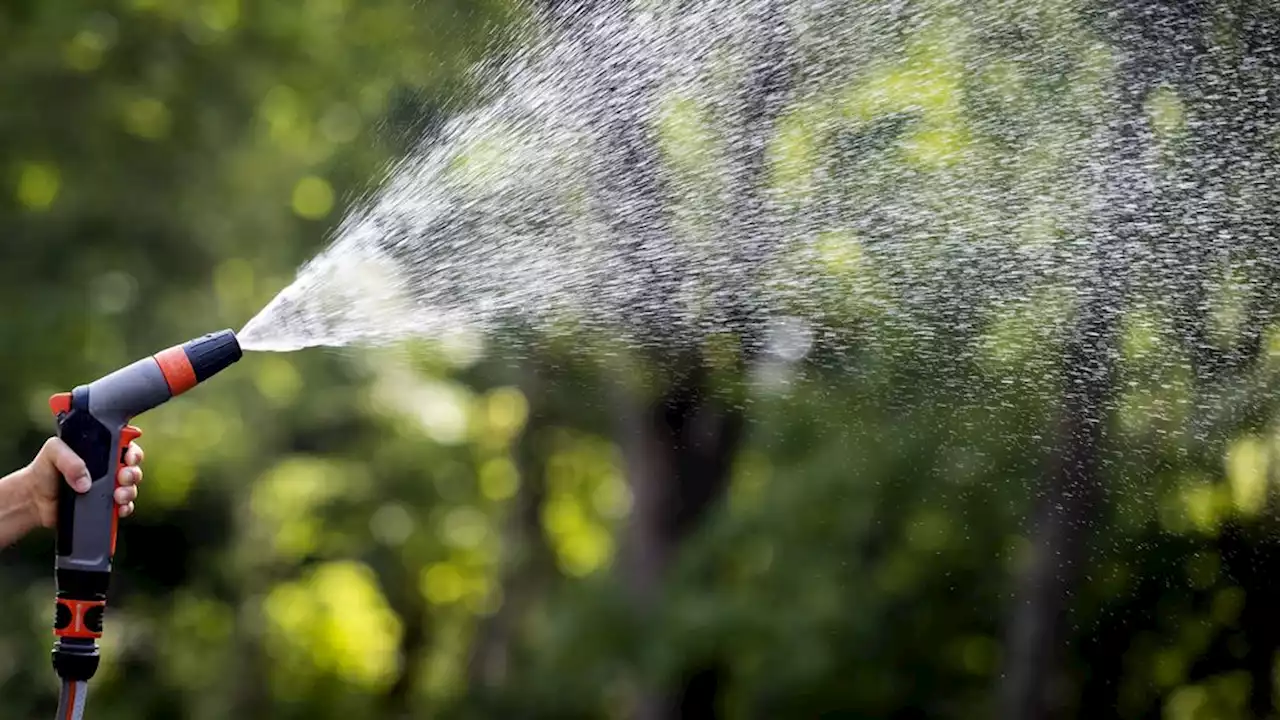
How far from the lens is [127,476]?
204 cm

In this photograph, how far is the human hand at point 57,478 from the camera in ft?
6.51

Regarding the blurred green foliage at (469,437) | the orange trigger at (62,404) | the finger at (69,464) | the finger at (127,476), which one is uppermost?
the orange trigger at (62,404)

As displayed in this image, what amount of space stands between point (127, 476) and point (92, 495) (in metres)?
0.06

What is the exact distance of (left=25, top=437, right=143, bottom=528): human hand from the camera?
6.51 ft

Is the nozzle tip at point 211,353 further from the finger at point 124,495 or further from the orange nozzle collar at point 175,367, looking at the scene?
the finger at point 124,495

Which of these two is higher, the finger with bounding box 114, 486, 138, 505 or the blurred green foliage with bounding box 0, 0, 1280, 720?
the finger with bounding box 114, 486, 138, 505

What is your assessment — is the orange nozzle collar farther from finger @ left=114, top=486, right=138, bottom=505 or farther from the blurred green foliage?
the blurred green foliage

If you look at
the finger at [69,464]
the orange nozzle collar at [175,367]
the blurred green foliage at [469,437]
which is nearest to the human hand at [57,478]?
the finger at [69,464]

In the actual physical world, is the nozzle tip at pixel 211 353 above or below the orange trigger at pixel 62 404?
below

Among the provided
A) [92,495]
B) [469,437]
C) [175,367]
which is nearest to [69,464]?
[92,495]

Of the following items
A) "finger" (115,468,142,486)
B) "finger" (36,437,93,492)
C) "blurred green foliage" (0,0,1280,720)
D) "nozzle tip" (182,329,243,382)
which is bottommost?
"blurred green foliage" (0,0,1280,720)

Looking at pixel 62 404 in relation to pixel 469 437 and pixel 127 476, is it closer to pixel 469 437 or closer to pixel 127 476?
pixel 127 476

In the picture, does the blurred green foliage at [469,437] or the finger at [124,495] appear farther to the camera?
the blurred green foliage at [469,437]

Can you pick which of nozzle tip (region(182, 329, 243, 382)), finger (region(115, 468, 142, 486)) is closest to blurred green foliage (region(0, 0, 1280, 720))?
nozzle tip (region(182, 329, 243, 382))
